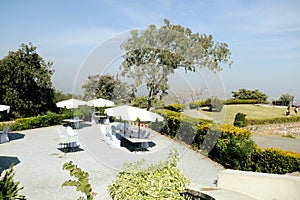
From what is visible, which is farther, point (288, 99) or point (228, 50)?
point (288, 99)

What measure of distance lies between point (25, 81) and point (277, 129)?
17.4 metres

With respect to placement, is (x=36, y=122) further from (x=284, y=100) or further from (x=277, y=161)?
(x=284, y=100)

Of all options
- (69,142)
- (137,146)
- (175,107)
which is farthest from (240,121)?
(69,142)

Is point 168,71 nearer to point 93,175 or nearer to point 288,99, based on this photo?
point 93,175

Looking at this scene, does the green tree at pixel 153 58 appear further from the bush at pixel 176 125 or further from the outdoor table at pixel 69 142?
the outdoor table at pixel 69 142

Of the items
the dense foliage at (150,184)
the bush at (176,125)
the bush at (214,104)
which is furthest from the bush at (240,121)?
the dense foliage at (150,184)

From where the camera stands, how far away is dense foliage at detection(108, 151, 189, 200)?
3776mm

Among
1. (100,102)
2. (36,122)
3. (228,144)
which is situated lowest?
(36,122)

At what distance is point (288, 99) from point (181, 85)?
28931mm

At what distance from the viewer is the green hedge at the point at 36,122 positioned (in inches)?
565

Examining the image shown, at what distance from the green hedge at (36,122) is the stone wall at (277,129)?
12.0m

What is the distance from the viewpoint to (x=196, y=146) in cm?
1164

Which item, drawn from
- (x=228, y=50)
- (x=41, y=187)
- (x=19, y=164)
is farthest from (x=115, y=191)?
(x=228, y=50)

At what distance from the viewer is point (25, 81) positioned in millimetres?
17641
